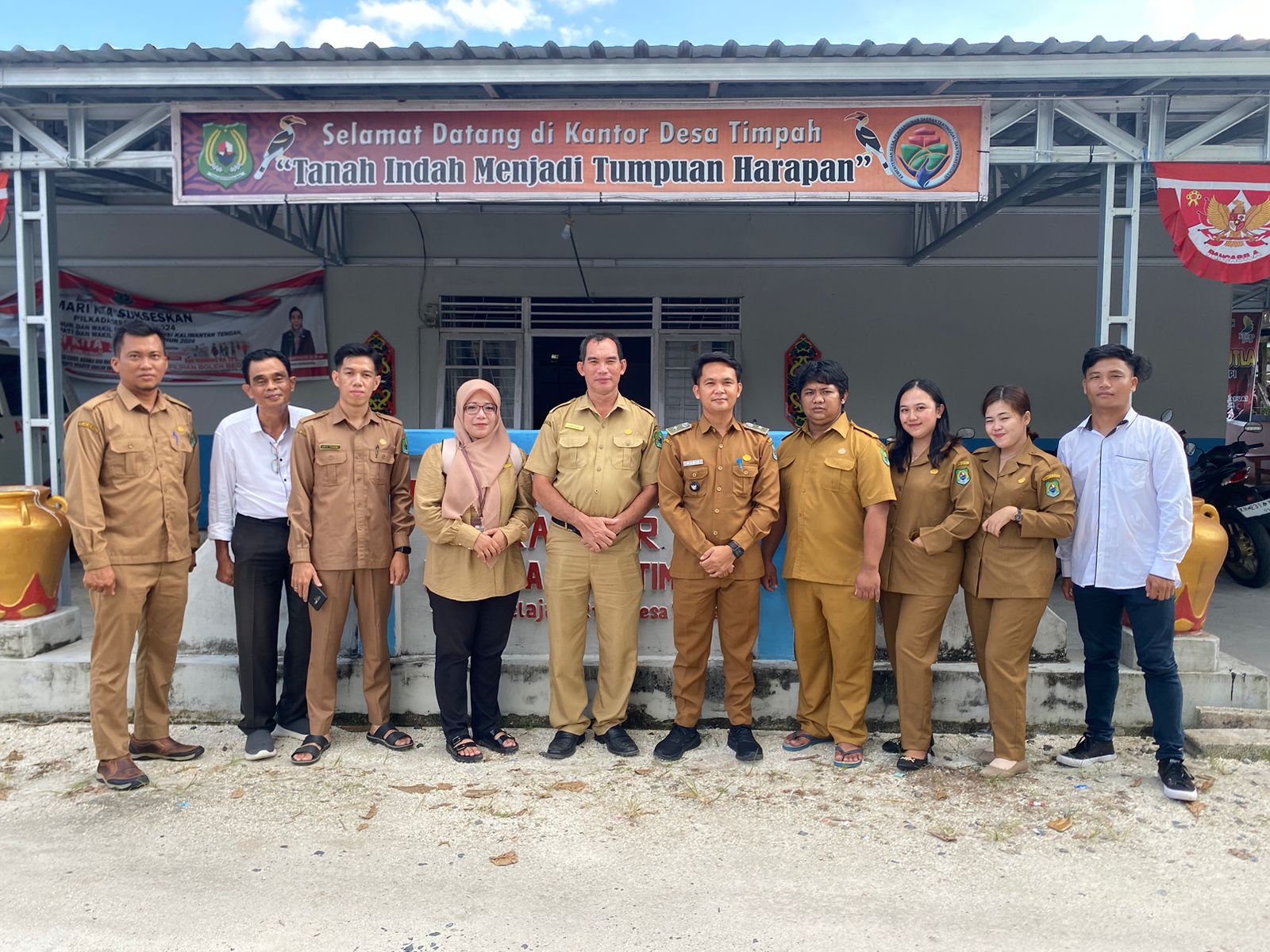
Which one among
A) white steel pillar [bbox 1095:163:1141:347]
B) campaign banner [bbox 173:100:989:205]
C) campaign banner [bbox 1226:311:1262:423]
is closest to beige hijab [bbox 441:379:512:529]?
campaign banner [bbox 173:100:989:205]

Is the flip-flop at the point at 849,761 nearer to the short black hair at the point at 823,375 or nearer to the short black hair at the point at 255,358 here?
the short black hair at the point at 823,375

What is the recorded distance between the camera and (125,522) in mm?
3404

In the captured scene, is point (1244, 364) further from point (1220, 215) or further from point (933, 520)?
point (933, 520)

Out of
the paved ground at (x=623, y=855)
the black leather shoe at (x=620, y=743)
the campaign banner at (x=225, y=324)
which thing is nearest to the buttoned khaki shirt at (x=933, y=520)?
the paved ground at (x=623, y=855)

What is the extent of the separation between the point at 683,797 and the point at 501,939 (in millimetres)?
1018

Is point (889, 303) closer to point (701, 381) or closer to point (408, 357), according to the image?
point (408, 357)

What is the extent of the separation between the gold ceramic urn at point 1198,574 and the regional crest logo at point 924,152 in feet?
6.95

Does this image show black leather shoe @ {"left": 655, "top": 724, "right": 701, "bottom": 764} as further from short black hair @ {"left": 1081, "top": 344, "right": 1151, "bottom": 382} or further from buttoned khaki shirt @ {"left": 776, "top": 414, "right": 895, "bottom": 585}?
short black hair @ {"left": 1081, "top": 344, "right": 1151, "bottom": 382}

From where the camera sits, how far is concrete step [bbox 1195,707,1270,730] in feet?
12.7

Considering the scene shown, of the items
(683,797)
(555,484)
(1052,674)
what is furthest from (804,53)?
(683,797)

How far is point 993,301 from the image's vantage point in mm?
8328

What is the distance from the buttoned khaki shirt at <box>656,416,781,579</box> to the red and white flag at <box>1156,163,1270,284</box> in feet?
9.04

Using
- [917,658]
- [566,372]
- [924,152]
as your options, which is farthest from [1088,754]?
[566,372]

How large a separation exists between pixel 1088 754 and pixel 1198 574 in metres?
0.99
